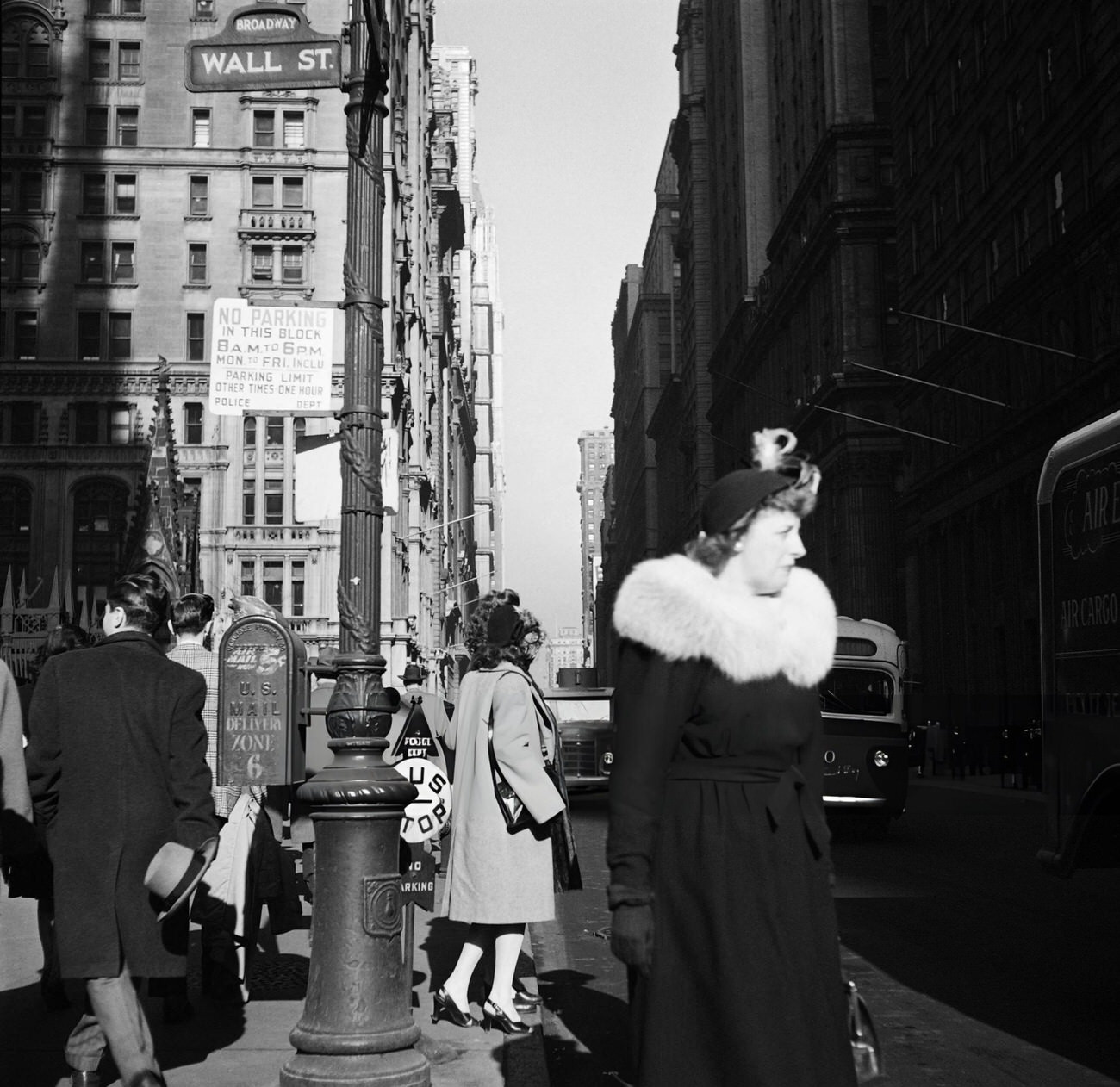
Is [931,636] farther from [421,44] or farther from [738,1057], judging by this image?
[421,44]

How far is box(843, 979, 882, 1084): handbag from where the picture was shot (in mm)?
4160

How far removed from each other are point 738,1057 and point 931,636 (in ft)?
153

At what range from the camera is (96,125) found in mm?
60875

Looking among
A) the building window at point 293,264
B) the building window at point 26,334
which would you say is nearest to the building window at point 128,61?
the building window at point 293,264

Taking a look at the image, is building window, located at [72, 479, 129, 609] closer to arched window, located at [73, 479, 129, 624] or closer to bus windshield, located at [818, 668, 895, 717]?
arched window, located at [73, 479, 129, 624]

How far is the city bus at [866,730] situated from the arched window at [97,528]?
4482 centimetres

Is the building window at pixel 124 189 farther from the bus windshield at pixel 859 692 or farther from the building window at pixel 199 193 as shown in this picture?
the bus windshield at pixel 859 692

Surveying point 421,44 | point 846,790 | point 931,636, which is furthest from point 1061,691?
point 421,44

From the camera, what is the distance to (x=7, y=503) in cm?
5981

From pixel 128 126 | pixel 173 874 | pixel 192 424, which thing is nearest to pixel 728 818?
pixel 173 874

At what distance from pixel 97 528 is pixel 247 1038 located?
55381mm

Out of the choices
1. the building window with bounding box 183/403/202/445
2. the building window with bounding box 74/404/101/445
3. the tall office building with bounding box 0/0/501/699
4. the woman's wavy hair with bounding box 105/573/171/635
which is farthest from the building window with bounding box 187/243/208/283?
the woman's wavy hair with bounding box 105/573/171/635

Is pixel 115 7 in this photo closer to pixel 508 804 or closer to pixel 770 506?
pixel 508 804

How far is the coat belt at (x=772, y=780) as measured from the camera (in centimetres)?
411
